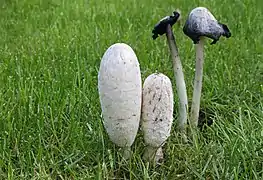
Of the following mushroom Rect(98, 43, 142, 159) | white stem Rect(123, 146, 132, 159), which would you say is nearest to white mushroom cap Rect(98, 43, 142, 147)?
mushroom Rect(98, 43, 142, 159)

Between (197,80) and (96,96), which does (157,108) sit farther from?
(96,96)

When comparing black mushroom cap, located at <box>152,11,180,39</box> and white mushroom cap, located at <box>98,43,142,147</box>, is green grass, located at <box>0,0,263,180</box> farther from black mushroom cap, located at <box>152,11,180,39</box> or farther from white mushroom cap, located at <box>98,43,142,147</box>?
black mushroom cap, located at <box>152,11,180,39</box>

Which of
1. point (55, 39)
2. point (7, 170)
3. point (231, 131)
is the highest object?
point (55, 39)

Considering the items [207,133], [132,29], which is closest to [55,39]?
[132,29]

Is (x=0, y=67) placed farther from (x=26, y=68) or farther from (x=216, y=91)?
(x=216, y=91)

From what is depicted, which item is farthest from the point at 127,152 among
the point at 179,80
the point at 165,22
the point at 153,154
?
the point at 165,22

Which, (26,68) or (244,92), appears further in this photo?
(26,68)

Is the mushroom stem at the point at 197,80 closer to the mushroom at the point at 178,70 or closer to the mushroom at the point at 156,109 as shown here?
the mushroom at the point at 178,70
